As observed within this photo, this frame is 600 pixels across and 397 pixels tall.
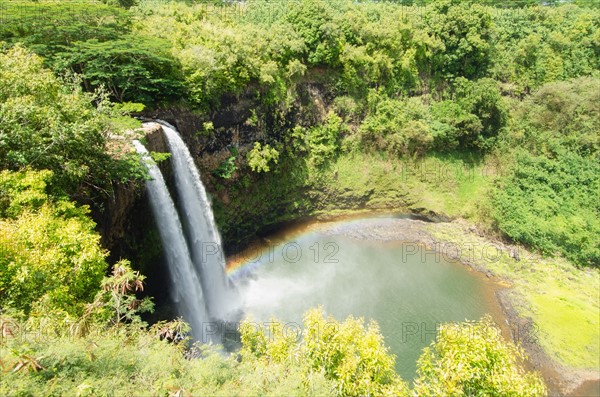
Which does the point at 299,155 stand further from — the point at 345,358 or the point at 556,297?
the point at 345,358

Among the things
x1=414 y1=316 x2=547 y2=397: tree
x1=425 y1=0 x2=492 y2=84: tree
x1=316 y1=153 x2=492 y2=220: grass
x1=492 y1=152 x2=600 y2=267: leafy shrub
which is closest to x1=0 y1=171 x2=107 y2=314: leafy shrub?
x1=414 y1=316 x2=547 y2=397: tree

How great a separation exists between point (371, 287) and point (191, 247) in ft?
29.5

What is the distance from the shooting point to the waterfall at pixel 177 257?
12797 millimetres

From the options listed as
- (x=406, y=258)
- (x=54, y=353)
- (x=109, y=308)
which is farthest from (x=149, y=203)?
(x=406, y=258)

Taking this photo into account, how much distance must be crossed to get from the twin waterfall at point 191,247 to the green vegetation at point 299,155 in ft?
6.12

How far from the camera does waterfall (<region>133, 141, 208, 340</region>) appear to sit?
42.0ft

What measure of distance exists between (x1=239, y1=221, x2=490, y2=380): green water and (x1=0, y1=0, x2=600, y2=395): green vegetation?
1.94 metres

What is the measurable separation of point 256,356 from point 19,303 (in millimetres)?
5180

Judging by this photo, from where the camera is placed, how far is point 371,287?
17.8 meters

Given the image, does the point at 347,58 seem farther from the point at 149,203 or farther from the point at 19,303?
the point at 19,303

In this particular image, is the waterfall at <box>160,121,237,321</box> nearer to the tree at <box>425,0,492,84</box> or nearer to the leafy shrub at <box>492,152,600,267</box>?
the leafy shrub at <box>492,152,600,267</box>

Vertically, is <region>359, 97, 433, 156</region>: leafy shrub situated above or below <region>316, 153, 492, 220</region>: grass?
above

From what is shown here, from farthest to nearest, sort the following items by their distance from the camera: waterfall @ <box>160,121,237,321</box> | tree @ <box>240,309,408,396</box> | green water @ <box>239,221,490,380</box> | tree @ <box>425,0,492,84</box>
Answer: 1. tree @ <box>425,0,492,84</box>
2. green water @ <box>239,221,490,380</box>
3. waterfall @ <box>160,121,237,321</box>
4. tree @ <box>240,309,408,396</box>

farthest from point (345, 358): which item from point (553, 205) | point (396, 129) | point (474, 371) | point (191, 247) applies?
point (396, 129)
